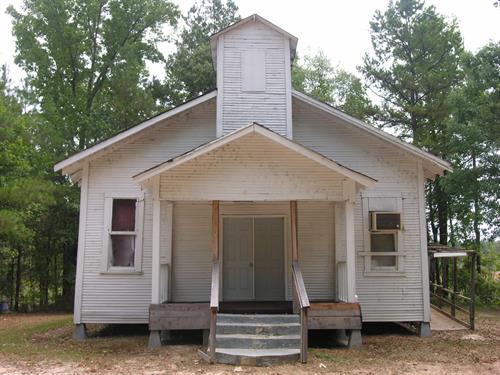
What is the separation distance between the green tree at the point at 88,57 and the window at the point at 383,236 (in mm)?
12956

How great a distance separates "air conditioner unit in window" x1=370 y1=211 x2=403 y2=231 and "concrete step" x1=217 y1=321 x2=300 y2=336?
345cm

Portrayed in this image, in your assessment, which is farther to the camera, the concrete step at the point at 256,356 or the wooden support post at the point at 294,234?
the wooden support post at the point at 294,234

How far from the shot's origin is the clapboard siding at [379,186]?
10.7 metres

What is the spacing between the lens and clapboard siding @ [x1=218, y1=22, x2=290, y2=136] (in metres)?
10.7

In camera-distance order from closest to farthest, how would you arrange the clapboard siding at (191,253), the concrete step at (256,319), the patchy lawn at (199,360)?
the patchy lawn at (199,360)
the concrete step at (256,319)
the clapboard siding at (191,253)

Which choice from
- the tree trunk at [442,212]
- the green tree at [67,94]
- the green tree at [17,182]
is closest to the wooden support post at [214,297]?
the green tree at [17,182]

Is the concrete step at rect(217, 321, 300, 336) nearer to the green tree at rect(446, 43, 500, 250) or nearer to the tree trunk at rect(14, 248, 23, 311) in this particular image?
the green tree at rect(446, 43, 500, 250)

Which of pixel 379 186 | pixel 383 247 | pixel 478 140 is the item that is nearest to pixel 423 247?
pixel 383 247

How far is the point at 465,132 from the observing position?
57.7ft

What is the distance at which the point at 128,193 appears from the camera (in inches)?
429

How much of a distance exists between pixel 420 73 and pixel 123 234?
15.3 metres

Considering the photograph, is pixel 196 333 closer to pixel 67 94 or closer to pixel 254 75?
pixel 254 75

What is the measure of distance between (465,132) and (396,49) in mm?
5914

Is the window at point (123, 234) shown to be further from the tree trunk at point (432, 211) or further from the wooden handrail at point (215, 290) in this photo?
the tree trunk at point (432, 211)
